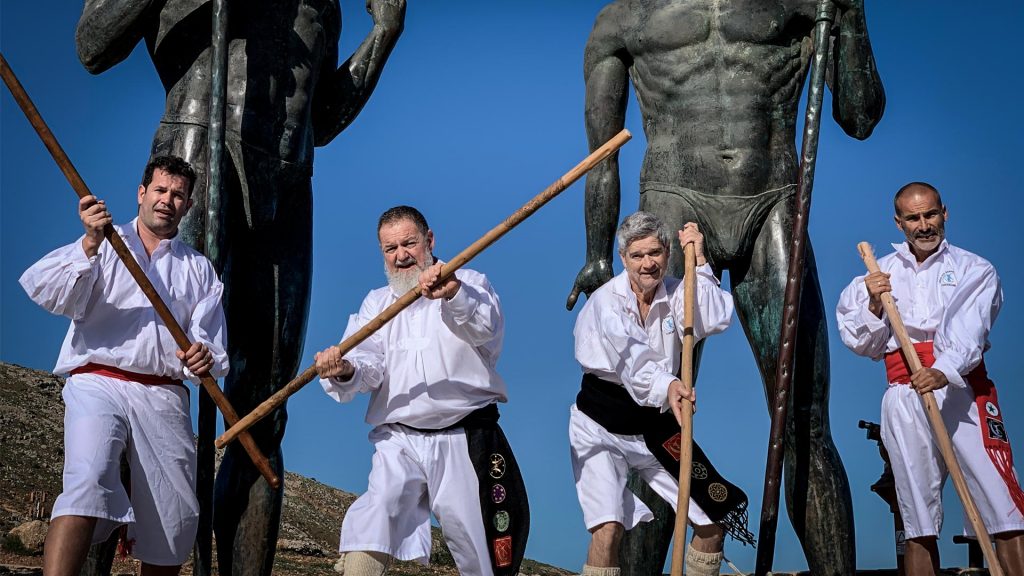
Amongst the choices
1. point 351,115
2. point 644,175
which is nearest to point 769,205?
point 644,175

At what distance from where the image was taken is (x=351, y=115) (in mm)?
7855

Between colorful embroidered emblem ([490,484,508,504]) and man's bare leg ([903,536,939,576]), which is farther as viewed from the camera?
man's bare leg ([903,536,939,576])

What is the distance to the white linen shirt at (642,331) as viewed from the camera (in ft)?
19.5

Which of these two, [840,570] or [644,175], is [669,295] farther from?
[840,570]

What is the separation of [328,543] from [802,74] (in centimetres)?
914

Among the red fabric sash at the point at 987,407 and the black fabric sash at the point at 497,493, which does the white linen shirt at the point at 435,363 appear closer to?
the black fabric sash at the point at 497,493

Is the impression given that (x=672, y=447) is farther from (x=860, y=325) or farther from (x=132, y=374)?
(x=132, y=374)

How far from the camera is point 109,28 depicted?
711 cm

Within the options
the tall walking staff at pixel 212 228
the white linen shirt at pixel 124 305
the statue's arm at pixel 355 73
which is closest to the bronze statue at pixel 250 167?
the tall walking staff at pixel 212 228

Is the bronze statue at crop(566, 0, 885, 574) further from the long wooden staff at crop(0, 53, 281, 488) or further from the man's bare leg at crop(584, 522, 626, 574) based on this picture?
the long wooden staff at crop(0, 53, 281, 488)

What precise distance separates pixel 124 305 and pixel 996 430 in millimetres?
4421

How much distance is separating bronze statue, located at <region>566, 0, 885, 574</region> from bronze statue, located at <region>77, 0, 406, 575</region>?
1.74 m

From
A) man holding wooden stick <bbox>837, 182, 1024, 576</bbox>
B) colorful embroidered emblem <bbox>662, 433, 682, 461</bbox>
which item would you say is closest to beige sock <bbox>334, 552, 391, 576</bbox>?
colorful embroidered emblem <bbox>662, 433, 682, 461</bbox>

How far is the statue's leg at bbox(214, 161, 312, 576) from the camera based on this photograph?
7.04 m
